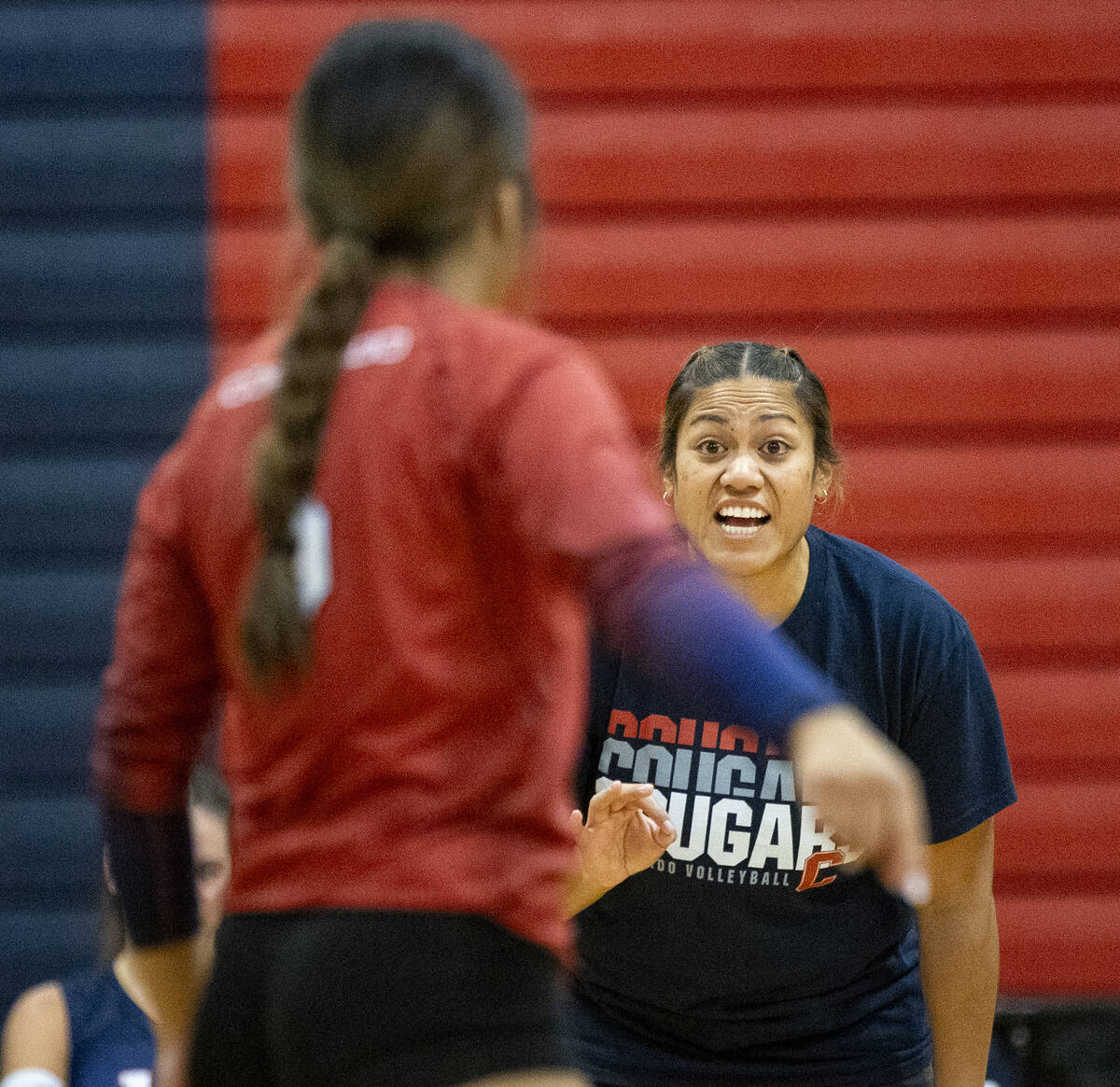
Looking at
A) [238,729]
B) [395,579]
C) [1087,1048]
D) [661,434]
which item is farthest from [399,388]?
[1087,1048]

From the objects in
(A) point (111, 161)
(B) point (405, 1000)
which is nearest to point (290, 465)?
(B) point (405, 1000)

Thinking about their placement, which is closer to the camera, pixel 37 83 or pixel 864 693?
pixel 864 693

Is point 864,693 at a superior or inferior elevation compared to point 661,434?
inferior

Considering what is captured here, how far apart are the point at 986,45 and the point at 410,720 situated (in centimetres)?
259

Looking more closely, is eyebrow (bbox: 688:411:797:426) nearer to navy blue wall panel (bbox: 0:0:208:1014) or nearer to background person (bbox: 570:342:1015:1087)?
background person (bbox: 570:342:1015:1087)

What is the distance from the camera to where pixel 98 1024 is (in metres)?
2.53

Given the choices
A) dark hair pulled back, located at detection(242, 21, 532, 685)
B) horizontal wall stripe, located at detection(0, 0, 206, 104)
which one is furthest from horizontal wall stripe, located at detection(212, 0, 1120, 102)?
dark hair pulled back, located at detection(242, 21, 532, 685)

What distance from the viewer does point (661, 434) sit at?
7.84 feet

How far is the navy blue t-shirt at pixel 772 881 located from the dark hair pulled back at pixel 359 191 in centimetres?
110

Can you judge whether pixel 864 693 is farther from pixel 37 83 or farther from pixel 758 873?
pixel 37 83

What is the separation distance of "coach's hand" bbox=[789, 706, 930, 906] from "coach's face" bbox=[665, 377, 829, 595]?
123cm

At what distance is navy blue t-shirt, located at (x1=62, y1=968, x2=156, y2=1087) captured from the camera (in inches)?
98.0

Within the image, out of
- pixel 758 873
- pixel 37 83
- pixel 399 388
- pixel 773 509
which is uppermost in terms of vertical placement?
pixel 37 83

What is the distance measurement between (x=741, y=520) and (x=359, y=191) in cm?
122
